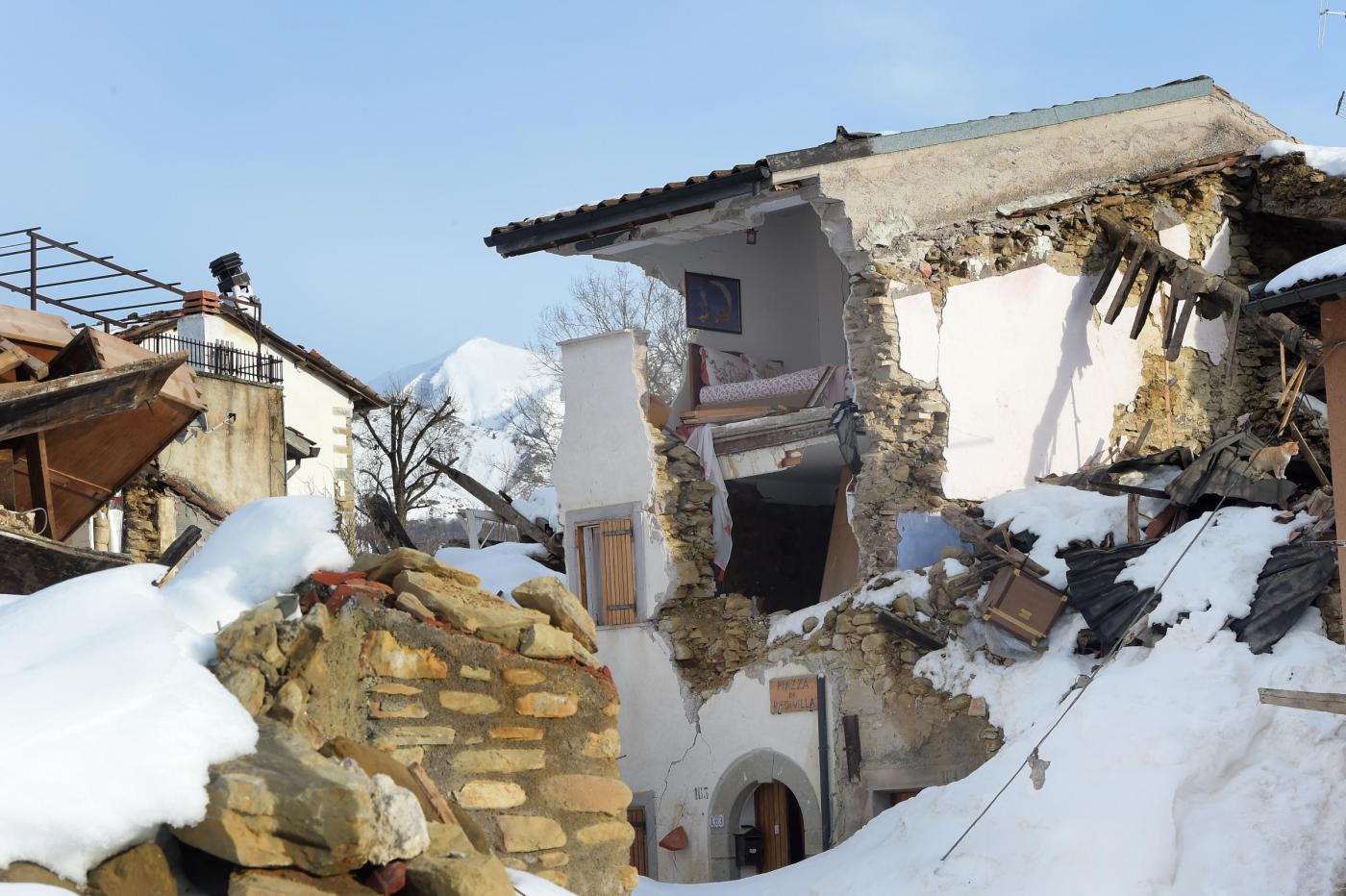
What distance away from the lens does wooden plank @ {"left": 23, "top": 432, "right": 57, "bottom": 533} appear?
31.9 ft

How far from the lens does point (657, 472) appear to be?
54.7 feet

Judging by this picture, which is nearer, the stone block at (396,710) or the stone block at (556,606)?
the stone block at (396,710)

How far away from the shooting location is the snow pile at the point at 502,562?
60.3ft

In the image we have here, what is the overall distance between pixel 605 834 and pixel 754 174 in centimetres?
1023

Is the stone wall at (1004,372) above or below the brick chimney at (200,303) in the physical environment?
below

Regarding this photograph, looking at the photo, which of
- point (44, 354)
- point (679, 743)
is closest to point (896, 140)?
point (679, 743)

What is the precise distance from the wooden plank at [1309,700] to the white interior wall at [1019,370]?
6.11 meters

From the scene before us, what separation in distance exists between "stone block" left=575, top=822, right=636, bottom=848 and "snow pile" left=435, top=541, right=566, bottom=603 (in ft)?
37.7

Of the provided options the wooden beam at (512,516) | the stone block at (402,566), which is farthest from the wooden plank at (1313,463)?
the wooden beam at (512,516)

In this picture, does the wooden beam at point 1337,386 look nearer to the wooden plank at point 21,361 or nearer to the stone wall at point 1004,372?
the stone wall at point 1004,372

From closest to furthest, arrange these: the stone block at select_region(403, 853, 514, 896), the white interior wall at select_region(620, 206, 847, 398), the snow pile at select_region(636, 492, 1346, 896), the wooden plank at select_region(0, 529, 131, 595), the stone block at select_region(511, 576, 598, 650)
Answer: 1. the stone block at select_region(403, 853, 514, 896)
2. the stone block at select_region(511, 576, 598, 650)
3. the wooden plank at select_region(0, 529, 131, 595)
4. the snow pile at select_region(636, 492, 1346, 896)
5. the white interior wall at select_region(620, 206, 847, 398)

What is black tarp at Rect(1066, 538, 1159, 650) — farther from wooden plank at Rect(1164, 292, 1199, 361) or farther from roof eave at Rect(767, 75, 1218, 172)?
roof eave at Rect(767, 75, 1218, 172)

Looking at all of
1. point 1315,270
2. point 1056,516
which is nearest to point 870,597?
point 1056,516

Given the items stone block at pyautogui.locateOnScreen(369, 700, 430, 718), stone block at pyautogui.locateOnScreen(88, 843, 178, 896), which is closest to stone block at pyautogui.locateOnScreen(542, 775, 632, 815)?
stone block at pyautogui.locateOnScreen(369, 700, 430, 718)
